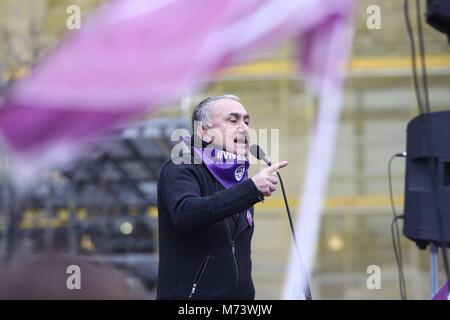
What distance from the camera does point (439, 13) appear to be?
2.39m

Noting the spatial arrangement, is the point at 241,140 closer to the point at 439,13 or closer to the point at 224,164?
the point at 224,164

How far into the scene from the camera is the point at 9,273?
1.62 m

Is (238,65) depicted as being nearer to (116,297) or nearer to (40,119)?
(40,119)

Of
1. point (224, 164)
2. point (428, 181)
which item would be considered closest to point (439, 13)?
point (428, 181)

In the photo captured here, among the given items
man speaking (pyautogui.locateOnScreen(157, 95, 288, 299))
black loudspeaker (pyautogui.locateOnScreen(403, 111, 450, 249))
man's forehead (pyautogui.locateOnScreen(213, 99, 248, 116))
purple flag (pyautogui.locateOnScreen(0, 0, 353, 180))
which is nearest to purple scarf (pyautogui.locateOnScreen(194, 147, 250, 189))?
man speaking (pyautogui.locateOnScreen(157, 95, 288, 299))

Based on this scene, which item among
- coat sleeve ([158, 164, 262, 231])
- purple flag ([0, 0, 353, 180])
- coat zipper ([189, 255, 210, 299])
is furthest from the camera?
purple flag ([0, 0, 353, 180])

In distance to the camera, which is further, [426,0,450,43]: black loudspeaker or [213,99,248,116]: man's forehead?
[426,0,450,43]: black loudspeaker

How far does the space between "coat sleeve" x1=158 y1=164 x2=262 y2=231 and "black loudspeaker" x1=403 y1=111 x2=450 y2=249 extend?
853 millimetres

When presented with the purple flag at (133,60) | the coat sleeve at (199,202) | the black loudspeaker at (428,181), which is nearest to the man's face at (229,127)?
the coat sleeve at (199,202)

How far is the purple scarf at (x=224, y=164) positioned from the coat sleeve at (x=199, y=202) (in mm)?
68

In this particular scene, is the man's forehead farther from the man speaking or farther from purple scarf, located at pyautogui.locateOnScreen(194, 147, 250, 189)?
purple scarf, located at pyautogui.locateOnScreen(194, 147, 250, 189)

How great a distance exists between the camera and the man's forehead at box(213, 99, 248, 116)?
2033mm
